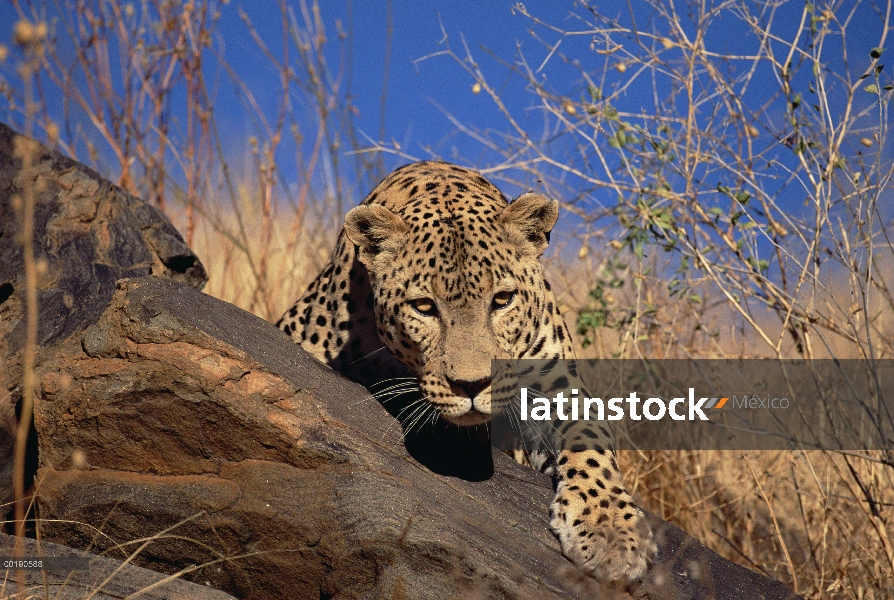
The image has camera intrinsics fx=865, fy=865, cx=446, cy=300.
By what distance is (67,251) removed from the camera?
554 cm

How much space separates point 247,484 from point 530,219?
7.31ft

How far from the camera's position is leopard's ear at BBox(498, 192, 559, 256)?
5.07 meters

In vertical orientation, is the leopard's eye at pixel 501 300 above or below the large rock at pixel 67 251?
above

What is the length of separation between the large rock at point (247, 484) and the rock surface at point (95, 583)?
7.3 inches

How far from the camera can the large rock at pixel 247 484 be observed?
13.1 ft

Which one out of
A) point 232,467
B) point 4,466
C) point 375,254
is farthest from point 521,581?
point 4,466

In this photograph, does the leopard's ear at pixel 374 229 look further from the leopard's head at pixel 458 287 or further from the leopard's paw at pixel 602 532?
the leopard's paw at pixel 602 532

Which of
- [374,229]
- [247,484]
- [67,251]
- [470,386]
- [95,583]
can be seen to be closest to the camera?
[95,583]

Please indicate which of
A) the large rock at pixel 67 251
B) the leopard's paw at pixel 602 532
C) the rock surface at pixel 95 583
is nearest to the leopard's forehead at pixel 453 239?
the leopard's paw at pixel 602 532

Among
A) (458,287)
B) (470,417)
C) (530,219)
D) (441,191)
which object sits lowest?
(470,417)

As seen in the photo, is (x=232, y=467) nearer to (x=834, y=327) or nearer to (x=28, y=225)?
(x=28, y=225)

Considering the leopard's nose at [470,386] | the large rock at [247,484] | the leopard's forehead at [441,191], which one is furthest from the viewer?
the leopard's forehead at [441,191]

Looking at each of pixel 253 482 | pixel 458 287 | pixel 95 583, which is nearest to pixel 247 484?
pixel 253 482

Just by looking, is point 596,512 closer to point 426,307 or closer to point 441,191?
point 426,307
